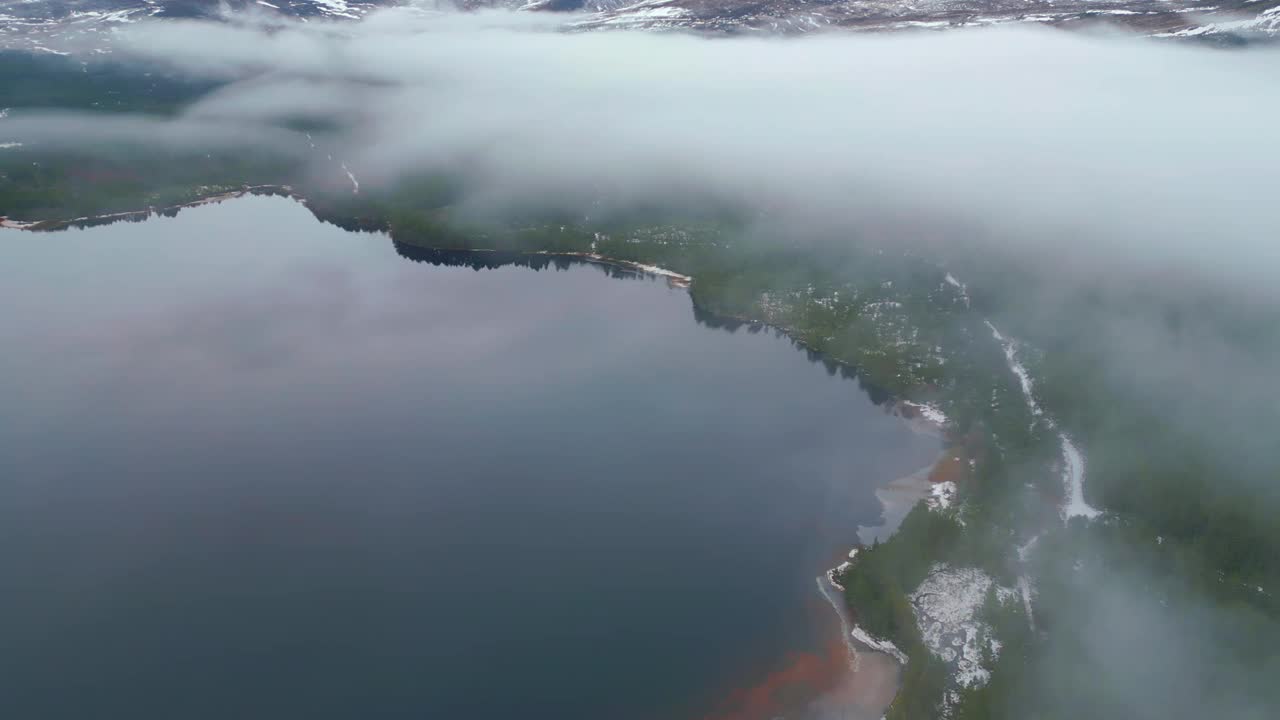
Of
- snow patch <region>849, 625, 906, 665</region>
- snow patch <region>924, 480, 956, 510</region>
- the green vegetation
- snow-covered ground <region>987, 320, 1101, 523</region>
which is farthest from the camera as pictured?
snow patch <region>924, 480, 956, 510</region>

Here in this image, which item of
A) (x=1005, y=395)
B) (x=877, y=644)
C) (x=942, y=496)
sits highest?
(x=1005, y=395)

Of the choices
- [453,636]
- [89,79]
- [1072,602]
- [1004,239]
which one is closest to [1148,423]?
[1072,602]

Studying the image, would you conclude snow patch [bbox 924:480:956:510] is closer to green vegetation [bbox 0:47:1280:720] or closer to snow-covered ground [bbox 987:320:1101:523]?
green vegetation [bbox 0:47:1280:720]

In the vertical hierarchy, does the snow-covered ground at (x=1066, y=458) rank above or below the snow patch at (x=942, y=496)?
above

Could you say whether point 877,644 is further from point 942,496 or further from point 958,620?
point 942,496

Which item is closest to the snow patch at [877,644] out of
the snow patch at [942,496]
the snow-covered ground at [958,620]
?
the snow-covered ground at [958,620]

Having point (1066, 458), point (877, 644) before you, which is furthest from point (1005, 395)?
point (877, 644)

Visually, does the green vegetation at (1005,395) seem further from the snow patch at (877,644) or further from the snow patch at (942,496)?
the snow patch at (942,496)

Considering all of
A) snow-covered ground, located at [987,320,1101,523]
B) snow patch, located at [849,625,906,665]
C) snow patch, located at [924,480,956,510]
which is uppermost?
snow-covered ground, located at [987,320,1101,523]

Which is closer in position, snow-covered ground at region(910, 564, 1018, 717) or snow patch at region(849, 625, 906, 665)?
snow-covered ground at region(910, 564, 1018, 717)

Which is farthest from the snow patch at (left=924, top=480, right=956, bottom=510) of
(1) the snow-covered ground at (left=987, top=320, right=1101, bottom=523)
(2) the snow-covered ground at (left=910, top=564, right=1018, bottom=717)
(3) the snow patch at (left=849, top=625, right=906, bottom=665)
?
(3) the snow patch at (left=849, top=625, right=906, bottom=665)

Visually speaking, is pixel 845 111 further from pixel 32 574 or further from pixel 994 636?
pixel 32 574

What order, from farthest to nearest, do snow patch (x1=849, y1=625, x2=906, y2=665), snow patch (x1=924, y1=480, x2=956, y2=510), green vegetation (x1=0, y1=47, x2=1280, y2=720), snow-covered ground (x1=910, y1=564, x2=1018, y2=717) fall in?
snow patch (x1=924, y1=480, x2=956, y2=510)
snow patch (x1=849, y1=625, x2=906, y2=665)
green vegetation (x1=0, y1=47, x2=1280, y2=720)
snow-covered ground (x1=910, y1=564, x2=1018, y2=717)
